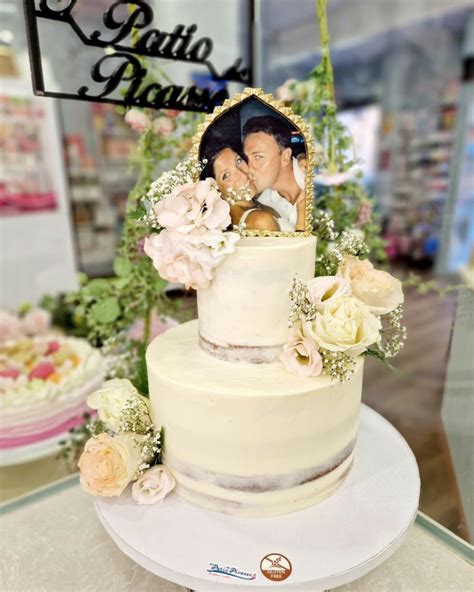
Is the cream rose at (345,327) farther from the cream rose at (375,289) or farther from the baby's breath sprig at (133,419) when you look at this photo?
the baby's breath sprig at (133,419)

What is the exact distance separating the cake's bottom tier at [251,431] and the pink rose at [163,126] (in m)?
0.85

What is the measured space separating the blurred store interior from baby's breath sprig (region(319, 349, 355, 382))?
53 centimetres

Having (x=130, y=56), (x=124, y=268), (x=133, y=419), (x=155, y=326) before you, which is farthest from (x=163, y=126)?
(x=133, y=419)

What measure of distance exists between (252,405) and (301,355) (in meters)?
0.18

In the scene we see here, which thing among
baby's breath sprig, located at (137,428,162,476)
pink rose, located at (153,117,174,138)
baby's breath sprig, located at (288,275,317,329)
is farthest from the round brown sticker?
pink rose, located at (153,117,174,138)

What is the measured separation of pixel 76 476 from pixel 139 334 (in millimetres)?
627

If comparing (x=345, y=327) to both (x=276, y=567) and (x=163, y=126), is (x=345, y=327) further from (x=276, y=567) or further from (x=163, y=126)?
(x=163, y=126)

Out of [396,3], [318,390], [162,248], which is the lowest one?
[318,390]

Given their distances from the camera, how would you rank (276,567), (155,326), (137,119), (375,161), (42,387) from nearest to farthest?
(276,567)
(137,119)
(155,326)
(42,387)
(375,161)

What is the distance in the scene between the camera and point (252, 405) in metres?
1.00

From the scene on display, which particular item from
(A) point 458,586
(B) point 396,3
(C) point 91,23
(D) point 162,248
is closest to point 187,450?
(D) point 162,248

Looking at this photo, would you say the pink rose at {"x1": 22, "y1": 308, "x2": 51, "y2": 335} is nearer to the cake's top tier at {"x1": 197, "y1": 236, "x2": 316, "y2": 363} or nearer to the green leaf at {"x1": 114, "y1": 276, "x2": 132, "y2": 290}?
the green leaf at {"x1": 114, "y1": 276, "x2": 132, "y2": 290}

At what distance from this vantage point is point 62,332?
2.88 m

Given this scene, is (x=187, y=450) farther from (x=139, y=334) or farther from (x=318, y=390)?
(x=139, y=334)
